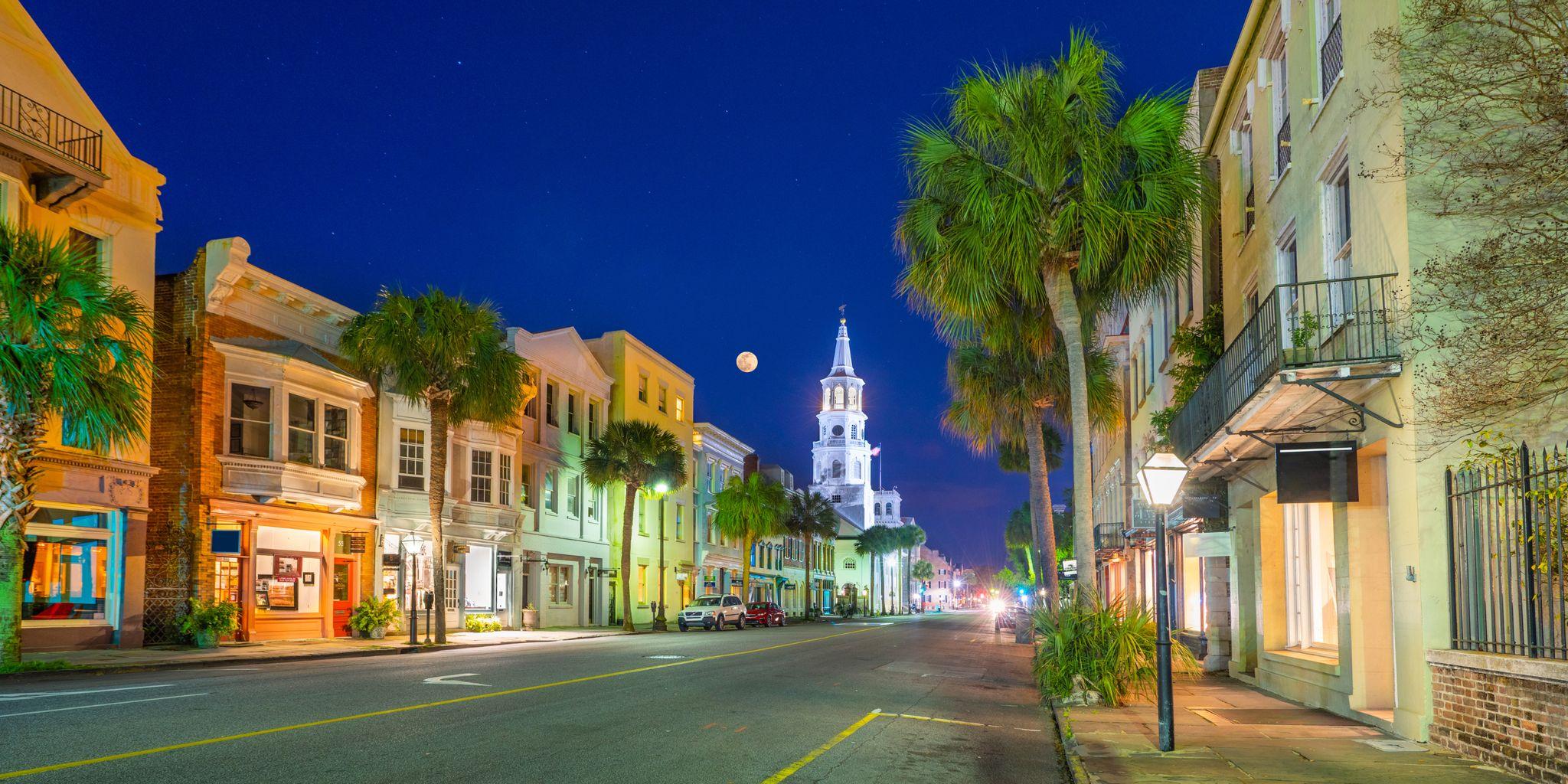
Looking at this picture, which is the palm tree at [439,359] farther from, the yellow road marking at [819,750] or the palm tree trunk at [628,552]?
the yellow road marking at [819,750]

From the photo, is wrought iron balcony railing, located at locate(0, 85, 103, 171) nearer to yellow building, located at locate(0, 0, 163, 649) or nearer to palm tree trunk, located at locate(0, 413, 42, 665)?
yellow building, located at locate(0, 0, 163, 649)

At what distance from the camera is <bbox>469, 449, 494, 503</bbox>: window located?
40125mm

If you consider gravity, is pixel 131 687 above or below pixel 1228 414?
below

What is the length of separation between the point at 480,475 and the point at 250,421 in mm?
11216

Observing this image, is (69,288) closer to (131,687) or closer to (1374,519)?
(131,687)

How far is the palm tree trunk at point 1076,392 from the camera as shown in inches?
667

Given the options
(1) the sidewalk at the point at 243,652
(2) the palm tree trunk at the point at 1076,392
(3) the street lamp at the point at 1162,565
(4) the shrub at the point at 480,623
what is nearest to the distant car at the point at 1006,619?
(4) the shrub at the point at 480,623

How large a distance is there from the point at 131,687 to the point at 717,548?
52.9 meters

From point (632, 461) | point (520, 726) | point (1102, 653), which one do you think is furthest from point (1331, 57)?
point (632, 461)

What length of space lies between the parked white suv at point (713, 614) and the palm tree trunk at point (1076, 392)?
1267 inches

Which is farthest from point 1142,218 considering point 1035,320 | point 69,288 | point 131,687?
point 69,288

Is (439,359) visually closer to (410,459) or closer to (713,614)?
(410,459)

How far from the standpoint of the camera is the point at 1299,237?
15.6 metres

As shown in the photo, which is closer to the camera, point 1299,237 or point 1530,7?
point 1530,7
